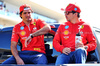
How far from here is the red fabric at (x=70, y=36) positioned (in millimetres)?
2834

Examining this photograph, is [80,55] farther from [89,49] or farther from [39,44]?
[39,44]

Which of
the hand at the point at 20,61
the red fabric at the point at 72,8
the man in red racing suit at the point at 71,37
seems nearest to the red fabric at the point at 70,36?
the man in red racing suit at the point at 71,37

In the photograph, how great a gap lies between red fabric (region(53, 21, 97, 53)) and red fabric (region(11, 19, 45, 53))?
32 centimetres

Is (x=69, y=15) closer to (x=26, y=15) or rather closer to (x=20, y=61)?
(x=26, y=15)

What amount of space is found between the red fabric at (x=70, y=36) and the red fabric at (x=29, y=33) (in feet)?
1.06

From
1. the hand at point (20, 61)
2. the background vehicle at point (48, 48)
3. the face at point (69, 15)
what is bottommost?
the hand at point (20, 61)

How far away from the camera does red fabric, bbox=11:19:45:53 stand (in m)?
3.06

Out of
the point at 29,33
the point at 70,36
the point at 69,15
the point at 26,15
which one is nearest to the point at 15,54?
the point at 29,33

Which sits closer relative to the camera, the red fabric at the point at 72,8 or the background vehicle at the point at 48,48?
the background vehicle at the point at 48,48

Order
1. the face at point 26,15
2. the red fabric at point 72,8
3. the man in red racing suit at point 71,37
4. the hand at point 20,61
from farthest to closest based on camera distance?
the face at point 26,15
the red fabric at point 72,8
the hand at point 20,61
the man in red racing suit at point 71,37

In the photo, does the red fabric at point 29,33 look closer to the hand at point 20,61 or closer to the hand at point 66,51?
the hand at point 20,61

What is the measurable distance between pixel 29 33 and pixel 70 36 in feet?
2.62

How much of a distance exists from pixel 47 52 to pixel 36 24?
0.59 m

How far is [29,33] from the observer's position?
3.16 m
